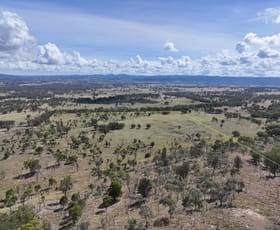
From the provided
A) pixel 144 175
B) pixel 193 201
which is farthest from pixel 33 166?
pixel 193 201

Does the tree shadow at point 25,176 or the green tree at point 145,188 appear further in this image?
the tree shadow at point 25,176

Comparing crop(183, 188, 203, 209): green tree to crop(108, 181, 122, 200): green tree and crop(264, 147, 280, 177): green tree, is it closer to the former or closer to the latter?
crop(108, 181, 122, 200): green tree

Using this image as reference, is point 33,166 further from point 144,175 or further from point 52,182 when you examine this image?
point 144,175

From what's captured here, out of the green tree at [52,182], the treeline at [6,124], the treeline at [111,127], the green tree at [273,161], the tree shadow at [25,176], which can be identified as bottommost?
the treeline at [6,124]

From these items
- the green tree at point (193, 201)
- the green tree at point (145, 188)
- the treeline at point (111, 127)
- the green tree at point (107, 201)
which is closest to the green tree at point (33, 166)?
the green tree at point (107, 201)

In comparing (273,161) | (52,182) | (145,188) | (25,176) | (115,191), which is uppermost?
(273,161)

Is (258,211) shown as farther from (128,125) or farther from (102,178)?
(128,125)

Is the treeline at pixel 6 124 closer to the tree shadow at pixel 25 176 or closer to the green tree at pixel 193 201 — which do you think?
the tree shadow at pixel 25 176

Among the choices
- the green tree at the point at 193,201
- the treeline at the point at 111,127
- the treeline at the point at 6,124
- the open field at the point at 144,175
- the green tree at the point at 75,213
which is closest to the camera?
the open field at the point at 144,175

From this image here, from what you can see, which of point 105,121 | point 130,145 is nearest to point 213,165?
point 130,145

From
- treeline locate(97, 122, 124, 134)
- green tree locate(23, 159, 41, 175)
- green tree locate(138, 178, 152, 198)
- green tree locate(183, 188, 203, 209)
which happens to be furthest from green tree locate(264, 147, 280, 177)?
treeline locate(97, 122, 124, 134)

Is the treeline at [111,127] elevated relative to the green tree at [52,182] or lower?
lower
